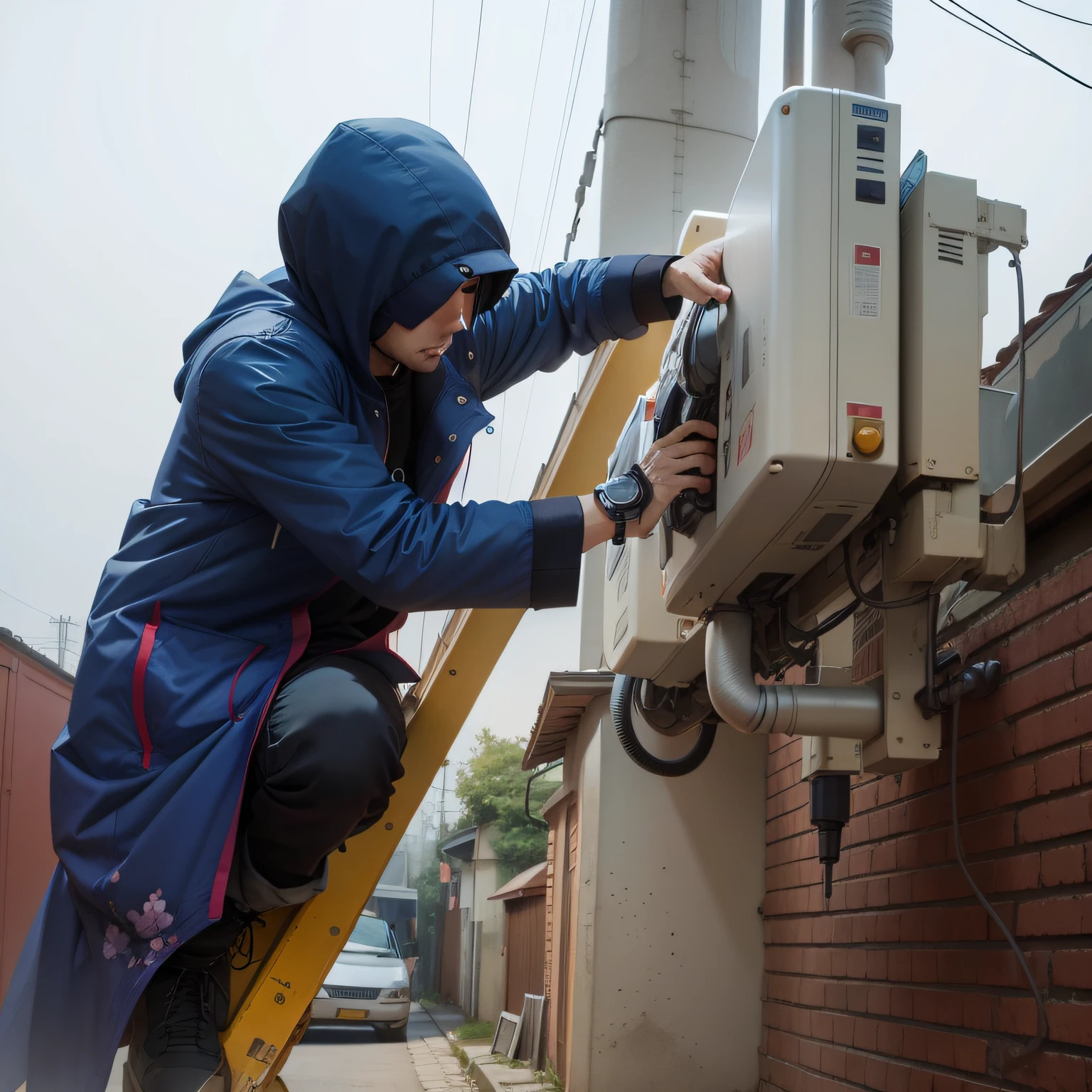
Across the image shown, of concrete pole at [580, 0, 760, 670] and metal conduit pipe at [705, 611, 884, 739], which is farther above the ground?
concrete pole at [580, 0, 760, 670]

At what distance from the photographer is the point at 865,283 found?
1560mm

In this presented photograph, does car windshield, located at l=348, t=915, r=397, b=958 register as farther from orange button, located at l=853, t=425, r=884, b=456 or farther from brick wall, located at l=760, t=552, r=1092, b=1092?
orange button, located at l=853, t=425, r=884, b=456

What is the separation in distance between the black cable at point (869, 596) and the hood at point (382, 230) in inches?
29.3

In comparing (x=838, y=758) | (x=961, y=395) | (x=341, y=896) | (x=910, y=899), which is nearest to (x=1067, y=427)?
(x=961, y=395)

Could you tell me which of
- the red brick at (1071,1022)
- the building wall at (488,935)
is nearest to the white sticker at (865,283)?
the red brick at (1071,1022)

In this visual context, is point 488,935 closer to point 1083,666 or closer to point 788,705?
point 788,705

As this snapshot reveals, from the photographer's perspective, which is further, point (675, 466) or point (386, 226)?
point (675, 466)

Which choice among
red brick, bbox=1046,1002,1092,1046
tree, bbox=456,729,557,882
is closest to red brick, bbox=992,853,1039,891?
red brick, bbox=1046,1002,1092,1046

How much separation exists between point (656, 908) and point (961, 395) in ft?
10.2

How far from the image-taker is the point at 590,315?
7.75ft

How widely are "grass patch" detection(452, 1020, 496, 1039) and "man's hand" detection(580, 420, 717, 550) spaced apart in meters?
12.8

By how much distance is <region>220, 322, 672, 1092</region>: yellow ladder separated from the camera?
179 cm

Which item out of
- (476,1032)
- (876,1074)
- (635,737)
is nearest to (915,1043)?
(876,1074)

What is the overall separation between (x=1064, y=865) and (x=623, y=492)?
101cm
